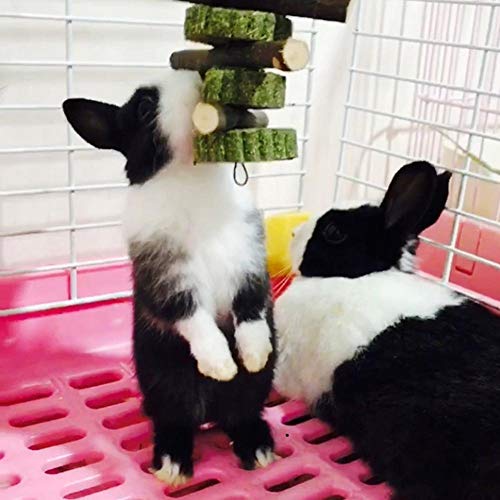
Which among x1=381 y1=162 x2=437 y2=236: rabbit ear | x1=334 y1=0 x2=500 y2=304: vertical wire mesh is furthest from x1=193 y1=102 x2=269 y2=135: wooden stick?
x1=334 y1=0 x2=500 y2=304: vertical wire mesh

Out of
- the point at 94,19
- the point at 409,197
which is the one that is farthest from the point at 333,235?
the point at 94,19

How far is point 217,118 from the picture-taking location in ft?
2.23

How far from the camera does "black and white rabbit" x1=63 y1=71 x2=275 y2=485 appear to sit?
74 centimetres

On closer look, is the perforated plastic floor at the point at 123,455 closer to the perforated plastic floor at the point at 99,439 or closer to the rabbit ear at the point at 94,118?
the perforated plastic floor at the point at 99,439

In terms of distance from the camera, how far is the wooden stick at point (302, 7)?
0.69m

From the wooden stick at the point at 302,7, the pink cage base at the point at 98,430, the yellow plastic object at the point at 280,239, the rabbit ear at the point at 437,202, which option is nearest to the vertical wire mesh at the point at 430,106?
the yellow plastic object at the point at 280,239

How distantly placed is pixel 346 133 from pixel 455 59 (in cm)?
24

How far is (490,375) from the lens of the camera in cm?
79

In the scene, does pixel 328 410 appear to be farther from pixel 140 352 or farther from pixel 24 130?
pixel 24 130

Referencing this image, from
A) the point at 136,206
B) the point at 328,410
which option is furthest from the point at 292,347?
the point at 136,206

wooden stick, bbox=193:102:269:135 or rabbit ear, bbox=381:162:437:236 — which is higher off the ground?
wooden stick, bbox=193:102:269:135

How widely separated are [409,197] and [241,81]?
12.6 inches

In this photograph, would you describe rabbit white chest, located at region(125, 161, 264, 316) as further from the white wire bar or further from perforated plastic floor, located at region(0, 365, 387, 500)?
the white wire bar

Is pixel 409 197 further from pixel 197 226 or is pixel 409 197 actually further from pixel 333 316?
pixel 197 226
